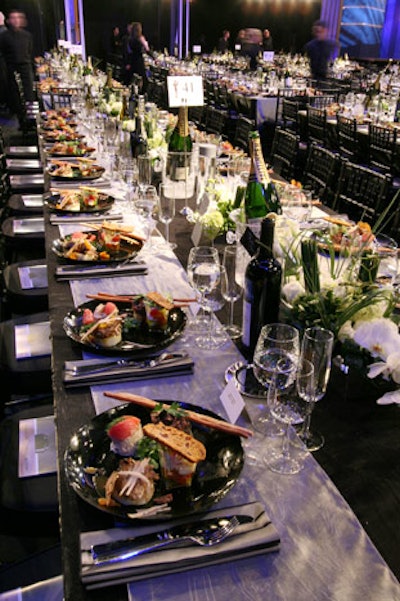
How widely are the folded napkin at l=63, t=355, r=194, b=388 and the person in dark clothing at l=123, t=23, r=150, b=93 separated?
9.49 m

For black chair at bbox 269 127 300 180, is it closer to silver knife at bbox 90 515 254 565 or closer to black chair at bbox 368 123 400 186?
black chair at bbox 368 123 400 186

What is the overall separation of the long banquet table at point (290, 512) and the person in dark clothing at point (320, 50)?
913 centimetres

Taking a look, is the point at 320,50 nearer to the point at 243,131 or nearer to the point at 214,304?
the point at 243,131

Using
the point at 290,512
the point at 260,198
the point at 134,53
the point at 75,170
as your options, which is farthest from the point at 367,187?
the point at 134,53

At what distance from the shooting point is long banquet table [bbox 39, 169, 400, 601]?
0.76 metres

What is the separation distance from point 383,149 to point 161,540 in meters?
4.55

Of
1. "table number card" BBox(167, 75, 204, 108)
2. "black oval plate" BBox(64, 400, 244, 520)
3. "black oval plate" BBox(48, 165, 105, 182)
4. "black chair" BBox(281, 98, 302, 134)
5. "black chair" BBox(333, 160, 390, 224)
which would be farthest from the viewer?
"black chair" BBox(281, 98, 302, 134)

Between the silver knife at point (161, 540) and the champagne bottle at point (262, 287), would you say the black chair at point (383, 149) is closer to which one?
the champagne bottle at point (262, 287)

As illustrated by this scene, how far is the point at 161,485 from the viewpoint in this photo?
2.95 ft

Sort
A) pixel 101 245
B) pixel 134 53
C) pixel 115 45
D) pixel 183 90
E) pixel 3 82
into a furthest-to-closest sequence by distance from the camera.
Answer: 1. pixel 115 45
2. pixel 3 82
3. pixel 134 53
4. pixel 183 90
5. pixel 101 245

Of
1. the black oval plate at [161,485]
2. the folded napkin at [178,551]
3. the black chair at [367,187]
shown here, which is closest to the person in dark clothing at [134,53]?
the black chair at [367,187]

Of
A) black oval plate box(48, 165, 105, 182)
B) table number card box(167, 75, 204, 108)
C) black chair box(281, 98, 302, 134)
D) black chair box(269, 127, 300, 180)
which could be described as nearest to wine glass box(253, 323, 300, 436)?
table number card box(167, 75, 204, 108)

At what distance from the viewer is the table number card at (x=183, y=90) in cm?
248

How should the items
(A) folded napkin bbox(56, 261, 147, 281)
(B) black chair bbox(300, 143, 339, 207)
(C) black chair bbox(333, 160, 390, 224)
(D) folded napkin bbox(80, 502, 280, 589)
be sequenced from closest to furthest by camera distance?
(D) folded napkin bbox(80, 502, 280, 589)
(A) folded napkin bbox(56, 261, 147, 281)
(C) black chair bbox(333, 160, 390, 224)
(B) black chair bbox(300, 143, 339, 207)
